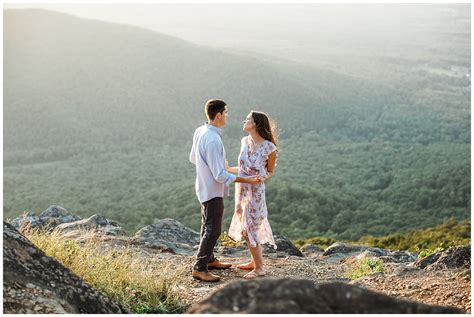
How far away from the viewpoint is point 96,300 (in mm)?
4723

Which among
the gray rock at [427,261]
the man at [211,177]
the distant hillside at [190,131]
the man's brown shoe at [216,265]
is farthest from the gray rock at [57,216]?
the distant hillside at [190,131]

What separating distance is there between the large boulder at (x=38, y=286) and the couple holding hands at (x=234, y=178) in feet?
6.74

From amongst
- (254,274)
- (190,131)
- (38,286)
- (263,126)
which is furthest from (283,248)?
(190,131)

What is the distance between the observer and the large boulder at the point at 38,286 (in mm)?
4266

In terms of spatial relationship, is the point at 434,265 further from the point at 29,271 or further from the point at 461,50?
the point at 461,50

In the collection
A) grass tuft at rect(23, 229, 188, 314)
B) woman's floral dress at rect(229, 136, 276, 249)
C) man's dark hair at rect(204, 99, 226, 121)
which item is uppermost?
man's dark hair at rect(204, 99, 226, 121)

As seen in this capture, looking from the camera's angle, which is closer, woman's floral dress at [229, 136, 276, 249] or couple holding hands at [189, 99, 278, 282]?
couple holding hands at [189, 99, 278, 282]

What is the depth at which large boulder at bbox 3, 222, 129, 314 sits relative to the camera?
168 inches

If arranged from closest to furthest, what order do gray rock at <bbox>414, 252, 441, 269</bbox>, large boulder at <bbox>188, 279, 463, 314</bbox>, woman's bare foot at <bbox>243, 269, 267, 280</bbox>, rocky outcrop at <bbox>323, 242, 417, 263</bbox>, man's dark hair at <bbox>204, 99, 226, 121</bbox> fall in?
large boulder at <bbox>188, 279, 463, 314</bbox>
man's dark hair at <bbox>204, 99, 226, 121</bbox>
woman's bare foot at <bbox>243, 269, 267, 280</bbox>
gray rock at <bbox>414, 252, 441, 269</bbox>
rocky outcrop at <bbox>323, 242, 417, 263</bbox>

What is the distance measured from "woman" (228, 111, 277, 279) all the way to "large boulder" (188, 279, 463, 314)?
164 inches

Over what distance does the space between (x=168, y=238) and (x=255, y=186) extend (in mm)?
4233

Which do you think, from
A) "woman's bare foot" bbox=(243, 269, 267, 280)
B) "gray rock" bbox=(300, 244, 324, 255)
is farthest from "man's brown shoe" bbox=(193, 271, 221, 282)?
"gray rock" bbox=(300, 244, 324, 255)

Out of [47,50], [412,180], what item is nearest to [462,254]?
[412,180]

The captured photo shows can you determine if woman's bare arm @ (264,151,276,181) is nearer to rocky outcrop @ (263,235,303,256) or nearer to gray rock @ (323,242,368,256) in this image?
rocky outcrop @ (263,235,303,256)
